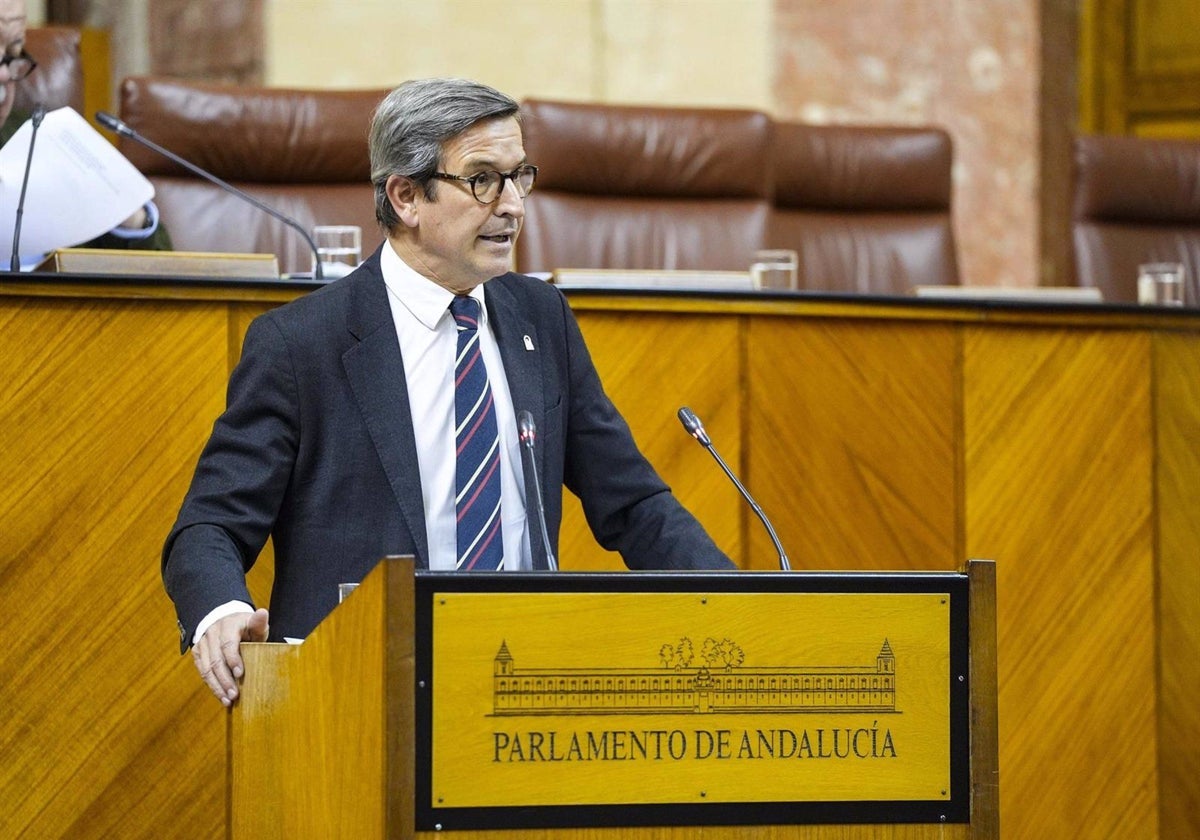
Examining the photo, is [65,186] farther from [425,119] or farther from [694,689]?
[694,689]

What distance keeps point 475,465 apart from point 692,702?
0.49m

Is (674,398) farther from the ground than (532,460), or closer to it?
farther from the ground

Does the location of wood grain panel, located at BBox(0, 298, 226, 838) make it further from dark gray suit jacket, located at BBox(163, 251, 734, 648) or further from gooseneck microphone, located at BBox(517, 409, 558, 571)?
gooseneck microphone, located at BBox(517, 409, 558, 571)

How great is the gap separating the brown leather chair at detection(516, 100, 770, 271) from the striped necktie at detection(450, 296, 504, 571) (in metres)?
1.63

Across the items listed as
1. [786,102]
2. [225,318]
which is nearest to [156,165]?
[225,318]

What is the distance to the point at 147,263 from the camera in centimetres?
231

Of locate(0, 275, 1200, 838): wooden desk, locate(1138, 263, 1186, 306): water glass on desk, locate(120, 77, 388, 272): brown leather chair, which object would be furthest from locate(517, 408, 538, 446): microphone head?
locate(1138, 263, 1186, 306): water glass on desk

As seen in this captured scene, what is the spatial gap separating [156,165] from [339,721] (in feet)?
7.19

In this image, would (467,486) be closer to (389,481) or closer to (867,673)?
(389,481)

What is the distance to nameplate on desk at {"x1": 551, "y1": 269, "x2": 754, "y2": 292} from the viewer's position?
246cm

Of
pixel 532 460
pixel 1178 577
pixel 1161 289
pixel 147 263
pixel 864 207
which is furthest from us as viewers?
pixel 864 207

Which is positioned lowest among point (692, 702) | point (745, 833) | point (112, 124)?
point (745, 833)

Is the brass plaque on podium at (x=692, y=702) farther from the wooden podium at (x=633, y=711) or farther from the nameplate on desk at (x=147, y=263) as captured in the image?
the nameplate on desk at (x=147, y=263)

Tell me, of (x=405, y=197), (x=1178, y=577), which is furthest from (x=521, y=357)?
(x=1178, y=577)
